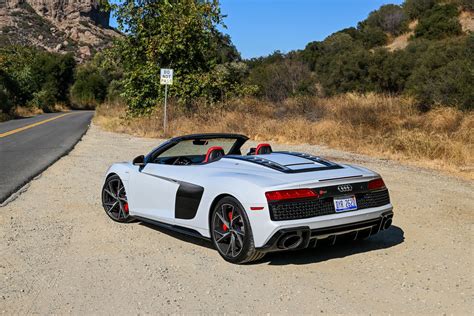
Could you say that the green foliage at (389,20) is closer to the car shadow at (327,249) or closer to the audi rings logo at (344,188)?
the car shadow at (327,249)

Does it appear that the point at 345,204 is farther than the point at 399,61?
No

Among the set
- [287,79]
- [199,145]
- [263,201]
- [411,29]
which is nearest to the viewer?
[263,201]

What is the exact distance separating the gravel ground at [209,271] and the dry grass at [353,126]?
5820 millimetres

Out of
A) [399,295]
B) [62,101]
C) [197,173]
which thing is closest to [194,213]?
[197,173]

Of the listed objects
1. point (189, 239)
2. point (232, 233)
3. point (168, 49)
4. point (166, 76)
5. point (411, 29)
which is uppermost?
point (411, 29)

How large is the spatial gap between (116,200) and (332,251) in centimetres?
298

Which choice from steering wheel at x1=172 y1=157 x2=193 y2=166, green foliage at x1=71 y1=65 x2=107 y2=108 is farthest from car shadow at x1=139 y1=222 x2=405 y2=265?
green foliage at x1=71 y1=65 x2=107 y2=108

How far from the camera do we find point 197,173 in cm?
577

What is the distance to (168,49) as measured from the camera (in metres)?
25.0

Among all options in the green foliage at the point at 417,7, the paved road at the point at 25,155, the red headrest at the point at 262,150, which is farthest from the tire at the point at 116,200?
the green foliage at the point at 417,7

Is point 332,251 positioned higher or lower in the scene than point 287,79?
lower

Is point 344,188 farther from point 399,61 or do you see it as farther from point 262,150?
point 399,61

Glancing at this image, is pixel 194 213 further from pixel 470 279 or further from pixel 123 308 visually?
pixel 470 279

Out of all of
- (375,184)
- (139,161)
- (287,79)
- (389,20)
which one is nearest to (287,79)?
(287,79)
